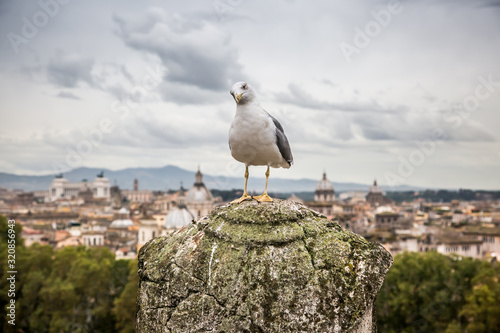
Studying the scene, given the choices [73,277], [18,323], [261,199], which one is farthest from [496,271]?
[261,199]

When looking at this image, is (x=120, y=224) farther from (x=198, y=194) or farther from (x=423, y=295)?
(x=423, y=295)

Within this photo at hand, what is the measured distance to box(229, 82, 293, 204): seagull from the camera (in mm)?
7230

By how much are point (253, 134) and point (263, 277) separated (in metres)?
1.99

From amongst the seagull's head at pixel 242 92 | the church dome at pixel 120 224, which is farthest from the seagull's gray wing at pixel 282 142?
the church dome at pixel 120 224

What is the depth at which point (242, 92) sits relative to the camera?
7.11 m

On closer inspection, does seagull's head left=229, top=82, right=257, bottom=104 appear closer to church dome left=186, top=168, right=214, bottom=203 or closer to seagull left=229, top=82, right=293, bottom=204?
seagull left=229, top=82, right=293, bottom=204

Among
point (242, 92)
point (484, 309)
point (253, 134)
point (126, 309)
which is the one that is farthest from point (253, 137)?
point (126, 309)

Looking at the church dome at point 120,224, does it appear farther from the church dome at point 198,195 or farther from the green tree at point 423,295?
the green tree at point 423,295

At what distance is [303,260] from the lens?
21.3 feet

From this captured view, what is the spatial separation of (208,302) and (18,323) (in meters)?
33.6

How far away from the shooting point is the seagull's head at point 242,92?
279 inches

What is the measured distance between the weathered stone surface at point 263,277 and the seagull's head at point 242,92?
1375 millimetres

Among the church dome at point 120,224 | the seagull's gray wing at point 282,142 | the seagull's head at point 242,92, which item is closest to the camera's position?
A: the seagull's head at point 242,92

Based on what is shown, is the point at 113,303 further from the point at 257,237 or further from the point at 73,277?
the point at 257,237
